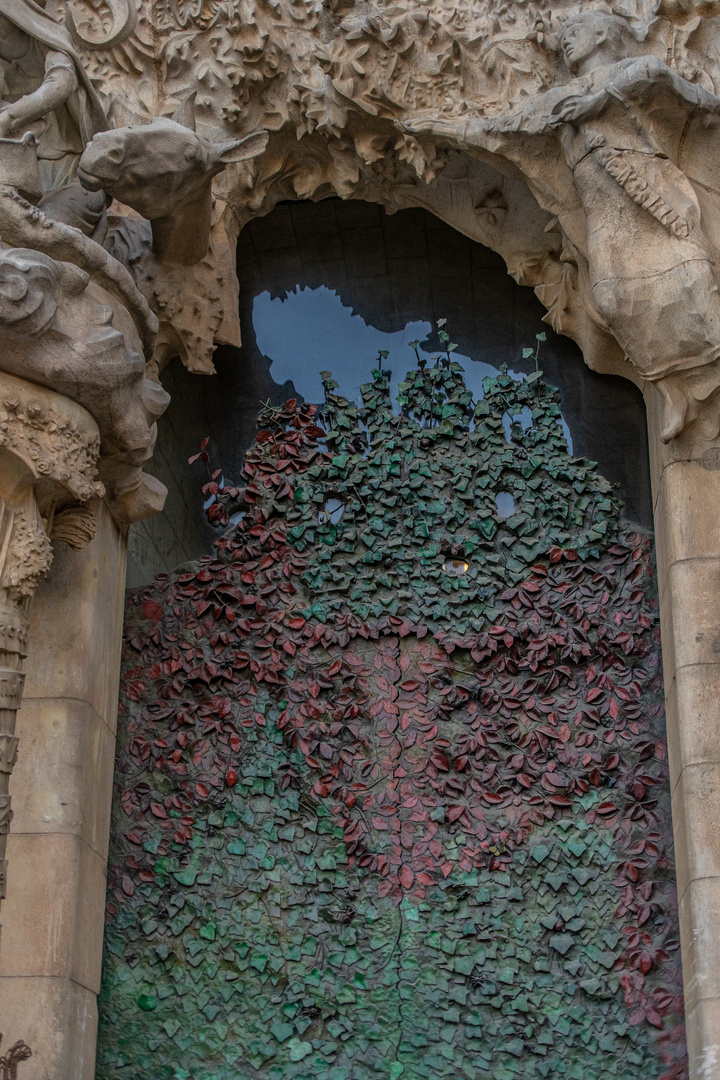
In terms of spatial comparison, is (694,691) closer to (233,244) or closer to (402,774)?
(402,774)

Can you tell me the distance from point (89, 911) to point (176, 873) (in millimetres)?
440

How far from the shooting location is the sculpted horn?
565cm

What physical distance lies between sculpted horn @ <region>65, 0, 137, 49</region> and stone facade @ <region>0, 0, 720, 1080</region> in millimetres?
16

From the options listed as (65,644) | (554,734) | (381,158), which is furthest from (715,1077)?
(381,158)

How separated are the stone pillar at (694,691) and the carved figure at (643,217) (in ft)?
0.73

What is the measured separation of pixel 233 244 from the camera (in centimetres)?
585

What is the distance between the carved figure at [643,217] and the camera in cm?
488

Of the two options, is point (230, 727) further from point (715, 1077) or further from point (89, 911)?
point (715, 1077)

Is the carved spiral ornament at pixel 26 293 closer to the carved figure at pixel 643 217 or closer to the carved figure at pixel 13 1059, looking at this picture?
the carved figure at pixel 643 217

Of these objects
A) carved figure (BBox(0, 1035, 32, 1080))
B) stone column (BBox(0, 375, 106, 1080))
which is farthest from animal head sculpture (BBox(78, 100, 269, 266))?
carved figure (BBox(0, 1035, 32, 1080))

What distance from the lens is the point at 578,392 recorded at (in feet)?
19.0

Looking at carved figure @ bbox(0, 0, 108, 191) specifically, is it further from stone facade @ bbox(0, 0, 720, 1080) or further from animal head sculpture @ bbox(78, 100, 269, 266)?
animal head sculpture @ bbox(78, 100, 269, 266)

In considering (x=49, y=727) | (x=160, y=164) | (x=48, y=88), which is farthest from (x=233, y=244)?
(x=49, y=727)

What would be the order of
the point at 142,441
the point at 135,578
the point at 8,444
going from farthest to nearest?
the point at 135,578, the point at 142,441, the point at 8,444
